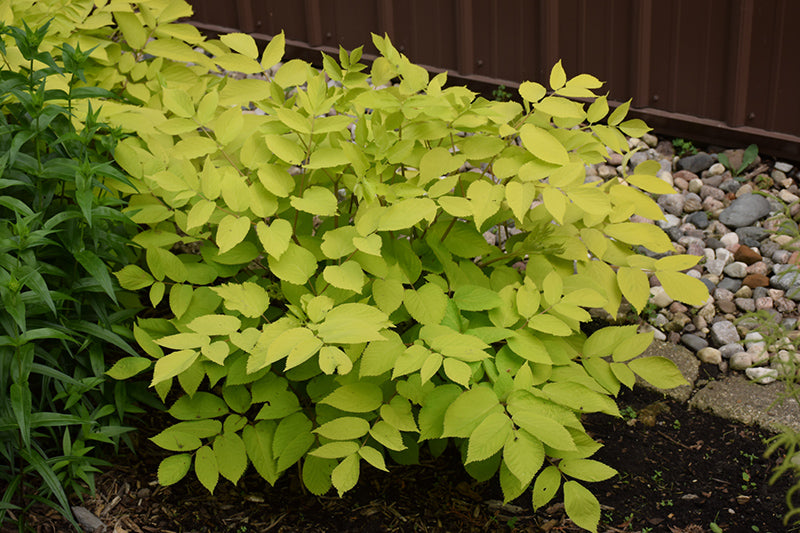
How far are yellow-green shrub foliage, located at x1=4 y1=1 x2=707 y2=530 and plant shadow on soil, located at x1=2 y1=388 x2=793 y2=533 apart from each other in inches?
9.1

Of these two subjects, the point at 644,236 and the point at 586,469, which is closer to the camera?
the point at 586,469

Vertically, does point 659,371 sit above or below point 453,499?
above

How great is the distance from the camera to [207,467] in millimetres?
2287

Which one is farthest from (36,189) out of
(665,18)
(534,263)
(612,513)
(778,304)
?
(665,18)

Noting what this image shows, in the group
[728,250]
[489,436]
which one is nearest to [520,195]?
[489,436]

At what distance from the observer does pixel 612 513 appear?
2516 millimetres

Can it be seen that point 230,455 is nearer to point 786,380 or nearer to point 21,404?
point 21,404

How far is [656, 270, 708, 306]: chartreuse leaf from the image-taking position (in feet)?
7.72

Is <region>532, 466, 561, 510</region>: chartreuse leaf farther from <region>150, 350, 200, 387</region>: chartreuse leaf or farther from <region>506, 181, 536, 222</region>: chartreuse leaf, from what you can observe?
<region>150, 350, 200, 387</region>: chartreuse leaf

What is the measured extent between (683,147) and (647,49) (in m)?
0.56

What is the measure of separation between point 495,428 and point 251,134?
1.22 meters

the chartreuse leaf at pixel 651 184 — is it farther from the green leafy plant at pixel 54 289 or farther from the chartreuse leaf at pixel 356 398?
the green leafy plant at pixel 54 289

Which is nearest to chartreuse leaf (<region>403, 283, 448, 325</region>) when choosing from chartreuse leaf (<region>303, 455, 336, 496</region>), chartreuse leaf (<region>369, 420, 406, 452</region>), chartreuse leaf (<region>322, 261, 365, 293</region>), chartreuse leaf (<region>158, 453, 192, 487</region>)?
chartreuse leaf (<region>322, 261, 365, 293</region>)

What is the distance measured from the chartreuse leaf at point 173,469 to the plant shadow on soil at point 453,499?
11.9 inches
